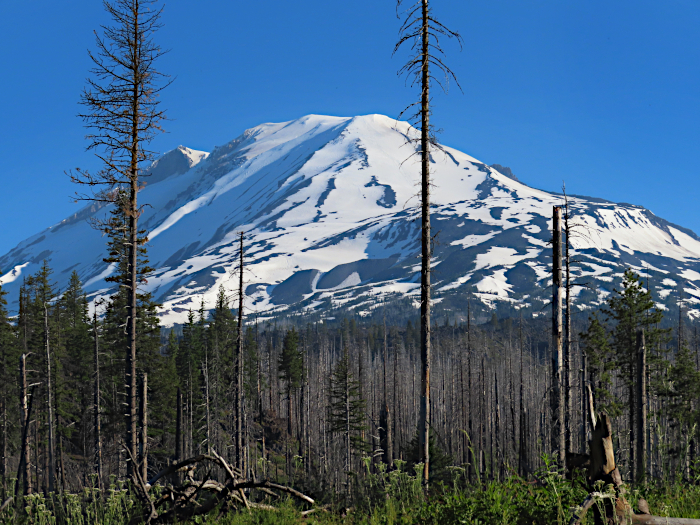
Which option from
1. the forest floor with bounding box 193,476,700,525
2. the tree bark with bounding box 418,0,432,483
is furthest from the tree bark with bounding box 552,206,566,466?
the forest floor with bounding box 193,476,700,525

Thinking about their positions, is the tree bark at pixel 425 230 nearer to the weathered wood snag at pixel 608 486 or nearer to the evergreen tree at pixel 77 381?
the weathered wood snag at pixel 608 486

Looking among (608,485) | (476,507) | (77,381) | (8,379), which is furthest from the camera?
(77,381)

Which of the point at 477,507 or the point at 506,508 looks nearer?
the point at 506,508

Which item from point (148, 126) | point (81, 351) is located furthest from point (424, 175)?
point (81, 351)

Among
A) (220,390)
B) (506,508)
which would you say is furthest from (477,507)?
(220,390)

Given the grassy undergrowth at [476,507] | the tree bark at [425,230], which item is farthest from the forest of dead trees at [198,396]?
the grassy undergrowth at [476,507]

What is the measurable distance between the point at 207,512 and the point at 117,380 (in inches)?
1467

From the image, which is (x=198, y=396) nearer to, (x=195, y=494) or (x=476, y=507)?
(x=195, y=494)

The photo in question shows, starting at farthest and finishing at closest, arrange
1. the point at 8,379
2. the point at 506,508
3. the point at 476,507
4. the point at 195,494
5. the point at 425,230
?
1. the point at 8,379
2. the point at 425,230
3. the point at 195,494
4. the point at 476,507
5. the point at 506,508

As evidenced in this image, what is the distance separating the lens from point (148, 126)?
16.4 meters

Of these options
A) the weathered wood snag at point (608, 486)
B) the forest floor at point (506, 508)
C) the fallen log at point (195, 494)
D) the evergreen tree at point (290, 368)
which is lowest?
the evergreen tree at point (290, 368)

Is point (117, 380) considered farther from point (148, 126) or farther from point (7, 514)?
point (7, 514)

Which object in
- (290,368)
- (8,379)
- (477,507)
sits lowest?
(290,368)

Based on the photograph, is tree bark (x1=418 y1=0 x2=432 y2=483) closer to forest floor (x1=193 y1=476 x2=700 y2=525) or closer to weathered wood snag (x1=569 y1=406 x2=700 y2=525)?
forest floor (x1=193 y1=476 x2=700 y2=525)
